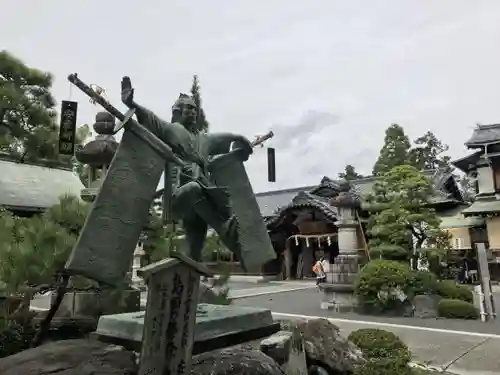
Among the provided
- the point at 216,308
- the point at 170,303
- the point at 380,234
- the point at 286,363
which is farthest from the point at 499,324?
the point at 170,303

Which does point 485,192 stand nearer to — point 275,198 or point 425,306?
point 425,306

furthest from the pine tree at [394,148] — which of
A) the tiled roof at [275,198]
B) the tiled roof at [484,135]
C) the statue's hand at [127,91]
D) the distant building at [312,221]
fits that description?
the statue's hand at [127,91]

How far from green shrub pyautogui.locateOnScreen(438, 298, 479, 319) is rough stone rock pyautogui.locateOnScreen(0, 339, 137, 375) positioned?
9.54 m

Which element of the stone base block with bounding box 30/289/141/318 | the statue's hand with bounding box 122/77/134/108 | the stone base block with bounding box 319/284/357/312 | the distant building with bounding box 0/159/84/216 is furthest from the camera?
the distant building with bounding box 0/159/84/216

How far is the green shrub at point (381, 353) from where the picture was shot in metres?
5.48

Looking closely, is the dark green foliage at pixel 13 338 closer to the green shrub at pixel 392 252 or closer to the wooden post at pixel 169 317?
the wooden post at pixel 169 317

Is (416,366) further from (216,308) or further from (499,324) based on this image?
(499,324)

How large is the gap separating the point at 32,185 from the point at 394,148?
25822mm

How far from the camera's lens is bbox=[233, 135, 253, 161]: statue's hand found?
4848mm

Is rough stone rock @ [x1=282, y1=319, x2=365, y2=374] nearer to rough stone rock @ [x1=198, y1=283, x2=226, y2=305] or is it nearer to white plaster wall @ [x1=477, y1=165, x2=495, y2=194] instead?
rough stone rock @ [x1=198, y1=283, x2=226, y2=305]

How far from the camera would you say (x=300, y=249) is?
84.6 ft

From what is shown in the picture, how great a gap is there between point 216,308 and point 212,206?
115 cm

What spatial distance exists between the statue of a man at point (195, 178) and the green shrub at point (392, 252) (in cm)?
965

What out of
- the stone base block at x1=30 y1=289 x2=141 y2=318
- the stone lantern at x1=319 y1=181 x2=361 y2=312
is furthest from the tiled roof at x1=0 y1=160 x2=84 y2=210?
the stone lantern at x1=319 y1=181 x2=361 y2=312
